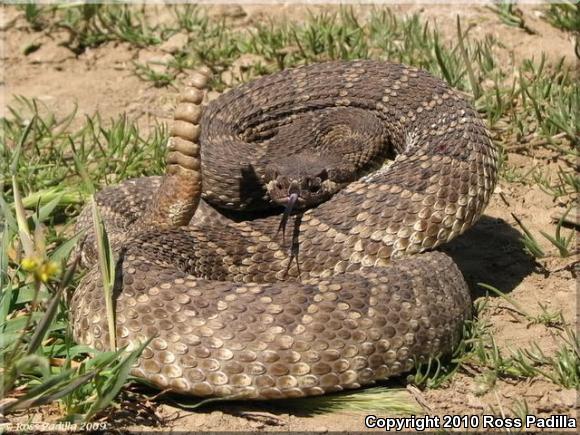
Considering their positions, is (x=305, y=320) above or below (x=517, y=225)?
above

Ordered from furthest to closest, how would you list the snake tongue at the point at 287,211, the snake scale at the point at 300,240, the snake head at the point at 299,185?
the snake head at the point at 299,185 < the snake tongue at the point at 287,211 < the snake scale at the point at 300,240

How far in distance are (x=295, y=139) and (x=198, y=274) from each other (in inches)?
63.8

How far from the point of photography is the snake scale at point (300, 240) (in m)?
4.93

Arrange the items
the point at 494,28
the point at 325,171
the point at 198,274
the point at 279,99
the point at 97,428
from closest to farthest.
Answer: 1. the point at 97,428
2. the point at 198,274
3. the point at 325,171
4. the point at 279,99
5. the point at 494,28

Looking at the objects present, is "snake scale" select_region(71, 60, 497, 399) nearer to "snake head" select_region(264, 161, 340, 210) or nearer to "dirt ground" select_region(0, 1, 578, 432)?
"snake head" select_region(264, 161, 340, 210)

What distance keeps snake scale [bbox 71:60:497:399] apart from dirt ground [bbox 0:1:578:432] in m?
0.18

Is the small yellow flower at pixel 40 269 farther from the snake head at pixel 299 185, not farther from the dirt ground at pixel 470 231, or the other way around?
the snake head at pixel 299 185

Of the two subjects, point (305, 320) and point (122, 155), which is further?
point (122, 155)

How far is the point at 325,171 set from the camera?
637cm

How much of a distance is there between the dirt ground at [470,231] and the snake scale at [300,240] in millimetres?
179

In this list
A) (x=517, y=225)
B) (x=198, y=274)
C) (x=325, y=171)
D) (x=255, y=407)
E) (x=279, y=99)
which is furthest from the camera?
(x=279, y=99)

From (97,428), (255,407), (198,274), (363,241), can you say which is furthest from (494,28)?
(97,428)

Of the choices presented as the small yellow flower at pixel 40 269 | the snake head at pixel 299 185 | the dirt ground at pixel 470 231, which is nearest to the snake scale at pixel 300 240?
the snake head at pixel 299 185

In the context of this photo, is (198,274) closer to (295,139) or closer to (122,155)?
(295,139)
